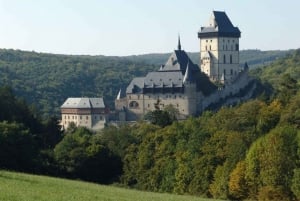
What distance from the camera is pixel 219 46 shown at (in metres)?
135

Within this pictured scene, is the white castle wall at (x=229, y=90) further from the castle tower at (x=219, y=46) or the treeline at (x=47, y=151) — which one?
the treeline at (x=47, y=151)

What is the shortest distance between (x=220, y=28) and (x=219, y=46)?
327cm

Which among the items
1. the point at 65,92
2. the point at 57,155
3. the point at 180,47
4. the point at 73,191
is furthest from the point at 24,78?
the point at 73,191

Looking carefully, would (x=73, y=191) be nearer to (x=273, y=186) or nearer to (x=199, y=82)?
(x=273, y=186)

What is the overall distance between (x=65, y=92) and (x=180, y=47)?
127 ft

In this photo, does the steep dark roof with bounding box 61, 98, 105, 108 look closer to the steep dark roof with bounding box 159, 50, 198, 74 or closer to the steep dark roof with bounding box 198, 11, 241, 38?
the steep dark roof with bounding box 159, 50, 198, 74

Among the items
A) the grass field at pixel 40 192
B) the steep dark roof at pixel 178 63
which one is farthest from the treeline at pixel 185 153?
the steep dark roof at pixel 178 63

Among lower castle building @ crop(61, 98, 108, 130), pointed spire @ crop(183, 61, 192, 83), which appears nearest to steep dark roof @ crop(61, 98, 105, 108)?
lower castle building @ crop(61, 98, 108, 130)

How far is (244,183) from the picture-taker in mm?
48188

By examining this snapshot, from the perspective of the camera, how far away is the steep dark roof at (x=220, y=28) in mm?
134625

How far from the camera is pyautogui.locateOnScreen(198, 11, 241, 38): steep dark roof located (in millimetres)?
134625

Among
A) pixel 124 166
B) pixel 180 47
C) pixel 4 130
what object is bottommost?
pixel 124 166

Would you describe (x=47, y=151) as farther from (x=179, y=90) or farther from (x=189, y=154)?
(x=179, y=90)

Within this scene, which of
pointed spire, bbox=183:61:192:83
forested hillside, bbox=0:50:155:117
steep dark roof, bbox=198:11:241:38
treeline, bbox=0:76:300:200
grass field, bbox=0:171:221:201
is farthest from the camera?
forested hillside, bbox=0:50:155:117
